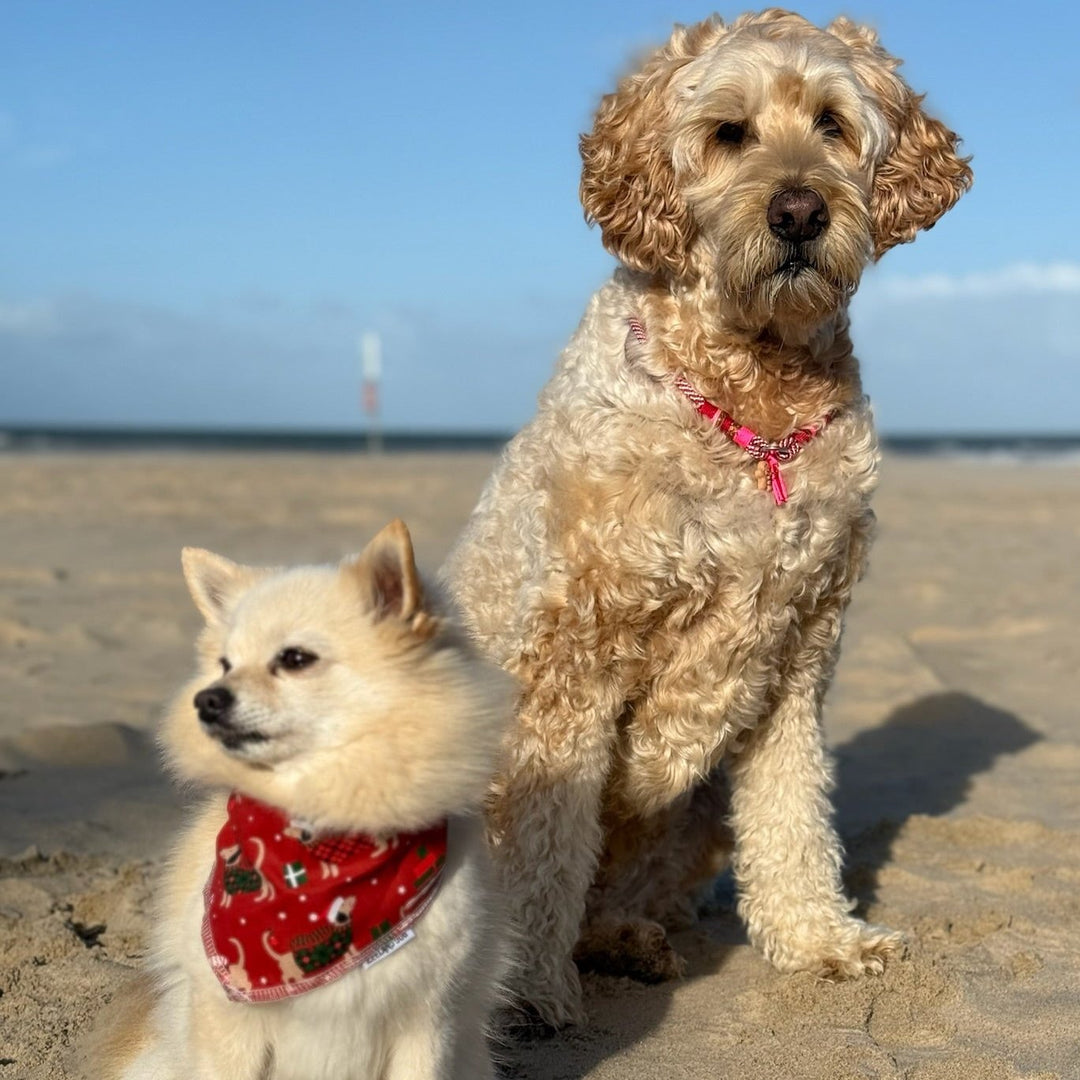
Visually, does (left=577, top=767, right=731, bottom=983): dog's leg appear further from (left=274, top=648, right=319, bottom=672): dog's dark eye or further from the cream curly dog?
(left=274, top=648, right=319, bottom=672): dog's dark eye

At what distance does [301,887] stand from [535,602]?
3.88 ft

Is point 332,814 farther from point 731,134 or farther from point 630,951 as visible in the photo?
point 731,134

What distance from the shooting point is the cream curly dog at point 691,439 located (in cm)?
326

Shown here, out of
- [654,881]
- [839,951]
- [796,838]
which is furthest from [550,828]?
[839,951]

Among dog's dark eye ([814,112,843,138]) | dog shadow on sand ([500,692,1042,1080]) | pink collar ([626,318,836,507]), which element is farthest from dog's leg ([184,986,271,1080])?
dog's dark eye ([814,112,843,138])

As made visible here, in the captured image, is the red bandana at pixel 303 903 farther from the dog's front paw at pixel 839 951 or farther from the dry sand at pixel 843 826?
the dog's front paw at pixel 839 951

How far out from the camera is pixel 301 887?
2352mm

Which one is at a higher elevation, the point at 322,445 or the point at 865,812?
the point at 865,812

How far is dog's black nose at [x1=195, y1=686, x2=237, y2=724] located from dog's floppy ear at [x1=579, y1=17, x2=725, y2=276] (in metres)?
1.73

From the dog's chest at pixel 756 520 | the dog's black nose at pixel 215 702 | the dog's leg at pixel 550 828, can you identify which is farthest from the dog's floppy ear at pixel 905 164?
the dog's black nose at pixel 215 702

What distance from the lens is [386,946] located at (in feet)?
7.66

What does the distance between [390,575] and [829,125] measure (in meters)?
1.82

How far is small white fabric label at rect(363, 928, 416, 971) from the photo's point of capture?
2.32 metres

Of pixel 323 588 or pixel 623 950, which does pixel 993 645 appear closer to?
pixel 623 950
